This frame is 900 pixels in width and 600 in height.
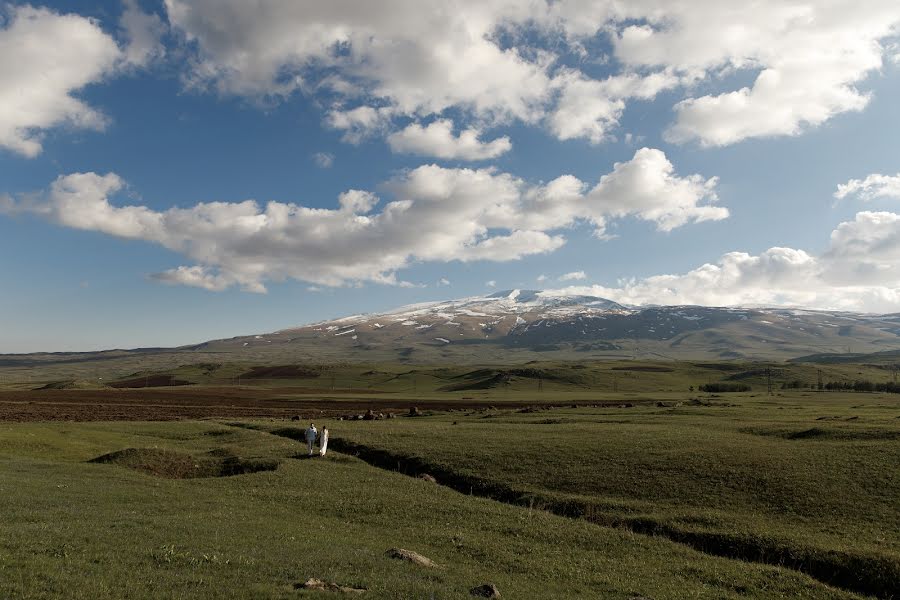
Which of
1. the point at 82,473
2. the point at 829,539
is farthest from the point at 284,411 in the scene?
the point at 829,539

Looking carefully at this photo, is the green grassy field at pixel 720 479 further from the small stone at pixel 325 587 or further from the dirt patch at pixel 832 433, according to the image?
the small stone at pixel 325 587

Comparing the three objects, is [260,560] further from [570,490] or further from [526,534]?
[570,490]

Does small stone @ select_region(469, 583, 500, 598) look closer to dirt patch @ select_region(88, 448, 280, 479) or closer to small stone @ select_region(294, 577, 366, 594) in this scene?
small stone @ select_region(294, 577, 366, 594)

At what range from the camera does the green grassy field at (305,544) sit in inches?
714

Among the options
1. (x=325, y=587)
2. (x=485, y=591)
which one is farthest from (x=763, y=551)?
(x=325, y=587)

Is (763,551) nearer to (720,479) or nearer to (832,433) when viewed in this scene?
(720,479)

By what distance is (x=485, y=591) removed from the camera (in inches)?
751

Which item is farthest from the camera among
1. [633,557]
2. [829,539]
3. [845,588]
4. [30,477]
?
[30,477]

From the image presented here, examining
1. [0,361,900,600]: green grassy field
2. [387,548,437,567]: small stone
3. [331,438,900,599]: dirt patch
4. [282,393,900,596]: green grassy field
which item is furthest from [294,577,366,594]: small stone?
[282,393,900,596]: green grassy field

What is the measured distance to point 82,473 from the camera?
41500 millimetres

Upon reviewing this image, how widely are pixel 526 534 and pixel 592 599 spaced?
30.7 feet

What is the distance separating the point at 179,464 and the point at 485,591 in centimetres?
3806

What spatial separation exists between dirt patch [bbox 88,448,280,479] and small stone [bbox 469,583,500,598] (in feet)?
101

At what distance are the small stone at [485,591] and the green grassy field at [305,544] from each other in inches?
26.8
